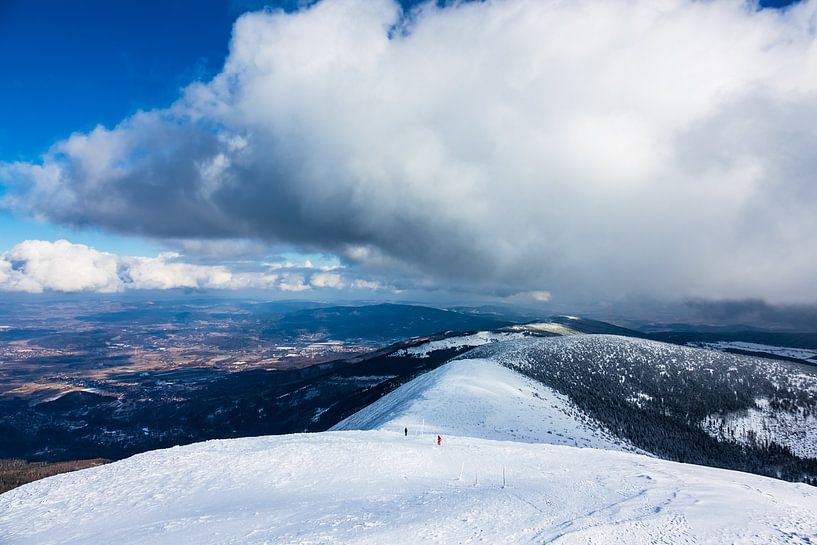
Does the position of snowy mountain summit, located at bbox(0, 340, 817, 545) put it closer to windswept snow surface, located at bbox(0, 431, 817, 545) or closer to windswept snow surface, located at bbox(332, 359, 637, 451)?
windswept snow surface, located at bbox(0, 431, 817, 545)

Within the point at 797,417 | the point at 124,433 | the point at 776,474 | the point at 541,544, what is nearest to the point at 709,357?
the point at 797,417

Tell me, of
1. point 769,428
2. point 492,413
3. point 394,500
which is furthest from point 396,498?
point 769,428

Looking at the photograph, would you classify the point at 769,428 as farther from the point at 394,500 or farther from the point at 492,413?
the point at 394,500

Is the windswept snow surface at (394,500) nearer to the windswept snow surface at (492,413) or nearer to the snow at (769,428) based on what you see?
the windswept snow surface at (492,413)

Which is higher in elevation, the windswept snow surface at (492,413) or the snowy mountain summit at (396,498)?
the snowy mountain summit at (396,498)

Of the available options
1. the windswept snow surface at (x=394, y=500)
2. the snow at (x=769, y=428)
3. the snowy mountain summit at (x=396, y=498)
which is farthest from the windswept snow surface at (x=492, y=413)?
the snow at (x=769, y=428)

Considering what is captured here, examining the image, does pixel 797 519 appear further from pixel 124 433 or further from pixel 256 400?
pixel 124 433

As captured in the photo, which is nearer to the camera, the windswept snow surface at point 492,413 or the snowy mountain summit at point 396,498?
→ the snowy mountain summit at point 396,498
